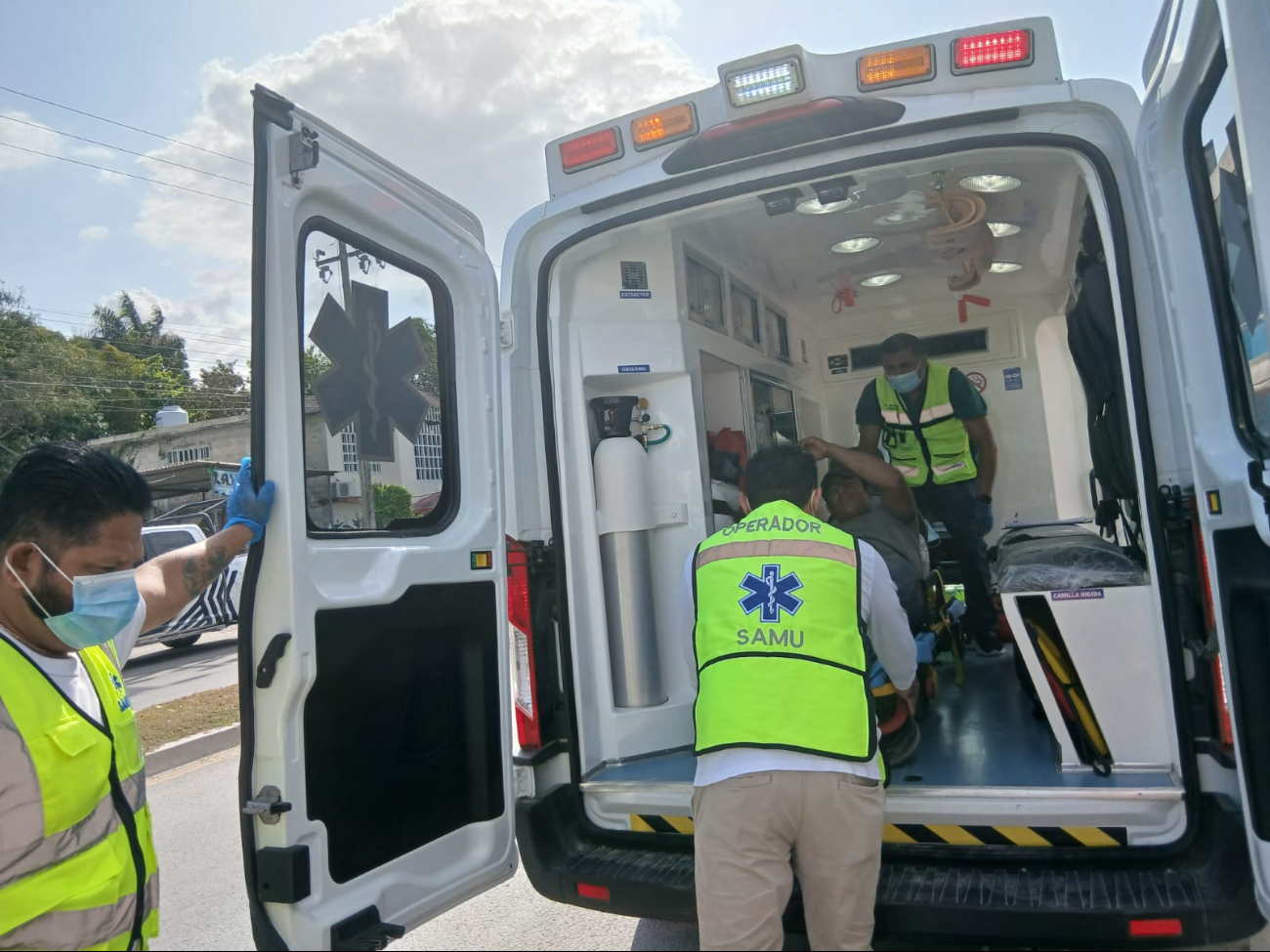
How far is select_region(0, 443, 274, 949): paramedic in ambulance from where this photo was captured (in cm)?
153

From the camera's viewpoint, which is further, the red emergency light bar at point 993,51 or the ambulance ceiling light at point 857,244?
the ambulance ceiling light at point 857,244

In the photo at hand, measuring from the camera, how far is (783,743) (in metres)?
2.08

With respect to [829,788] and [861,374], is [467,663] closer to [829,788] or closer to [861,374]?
[829,788]

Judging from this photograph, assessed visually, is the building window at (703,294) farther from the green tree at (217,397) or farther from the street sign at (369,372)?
the green tree at (217,397)

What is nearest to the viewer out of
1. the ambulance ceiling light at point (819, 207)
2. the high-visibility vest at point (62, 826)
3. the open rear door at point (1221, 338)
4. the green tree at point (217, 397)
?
the high-visibility vest at point (62, 826)

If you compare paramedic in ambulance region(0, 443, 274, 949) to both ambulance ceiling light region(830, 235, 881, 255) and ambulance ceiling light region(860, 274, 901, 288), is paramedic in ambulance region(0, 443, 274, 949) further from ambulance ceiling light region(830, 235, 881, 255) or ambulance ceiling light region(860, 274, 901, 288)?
ambulance ceiling light region(860, 274, 901, 288)

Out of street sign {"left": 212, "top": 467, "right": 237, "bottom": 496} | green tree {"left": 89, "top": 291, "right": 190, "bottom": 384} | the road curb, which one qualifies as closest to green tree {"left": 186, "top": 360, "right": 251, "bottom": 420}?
green tree {"left": 89, "top": 291, "right": 190, "bottom": 384}

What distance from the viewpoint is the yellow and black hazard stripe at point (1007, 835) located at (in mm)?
2391

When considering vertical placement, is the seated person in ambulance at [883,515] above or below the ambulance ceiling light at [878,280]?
below

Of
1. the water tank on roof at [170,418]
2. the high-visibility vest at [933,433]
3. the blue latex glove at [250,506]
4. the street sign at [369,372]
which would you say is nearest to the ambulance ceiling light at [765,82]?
the street sign at [369,372]

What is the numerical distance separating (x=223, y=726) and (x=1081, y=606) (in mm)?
6582

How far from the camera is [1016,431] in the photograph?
263 inches

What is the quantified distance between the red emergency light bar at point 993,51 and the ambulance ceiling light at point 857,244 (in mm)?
2561

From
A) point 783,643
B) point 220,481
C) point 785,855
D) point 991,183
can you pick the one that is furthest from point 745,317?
point 220,481
